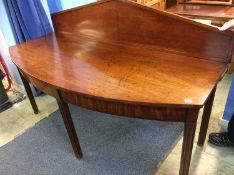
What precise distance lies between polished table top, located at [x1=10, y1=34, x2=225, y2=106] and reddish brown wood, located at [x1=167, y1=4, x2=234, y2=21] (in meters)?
1.09

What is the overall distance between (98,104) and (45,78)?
30 centimetres

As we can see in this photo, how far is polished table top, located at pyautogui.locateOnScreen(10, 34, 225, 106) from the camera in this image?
0.90 meters

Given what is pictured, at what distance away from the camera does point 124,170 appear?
1.41 m

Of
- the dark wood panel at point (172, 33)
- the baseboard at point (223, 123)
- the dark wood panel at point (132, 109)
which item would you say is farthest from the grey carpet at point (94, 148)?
the dark wood panel at point (172, 33)

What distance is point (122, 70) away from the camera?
3.59 feet

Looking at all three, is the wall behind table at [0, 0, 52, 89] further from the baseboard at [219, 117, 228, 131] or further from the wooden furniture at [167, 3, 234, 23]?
the baseboard at [219, 117, 228, 131]

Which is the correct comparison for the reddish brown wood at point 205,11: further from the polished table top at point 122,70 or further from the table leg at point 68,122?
the table leg at point 68,122

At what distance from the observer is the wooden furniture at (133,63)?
35.9 inches

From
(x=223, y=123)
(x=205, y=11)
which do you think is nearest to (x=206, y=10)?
(x=205, y=11)

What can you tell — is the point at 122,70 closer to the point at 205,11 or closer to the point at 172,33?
the point at 172,33

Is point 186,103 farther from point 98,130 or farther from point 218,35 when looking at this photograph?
point 98,130

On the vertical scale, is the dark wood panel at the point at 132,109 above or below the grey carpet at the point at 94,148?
above

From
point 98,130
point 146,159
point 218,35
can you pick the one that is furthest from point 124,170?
point 218,35

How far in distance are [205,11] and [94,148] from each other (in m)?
1.61
